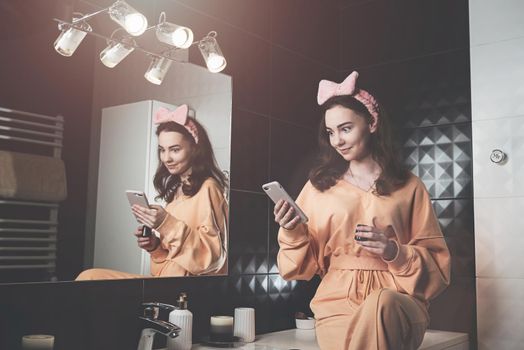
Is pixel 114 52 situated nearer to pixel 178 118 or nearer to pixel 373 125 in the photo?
pixel 178 118

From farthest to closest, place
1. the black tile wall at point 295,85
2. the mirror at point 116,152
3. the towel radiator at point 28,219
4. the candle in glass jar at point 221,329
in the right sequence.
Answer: the black tile wall at point 295,85
the candle in glass jar at point 221,329
the mirror at point 116,152
the towel radiator at point 28,219

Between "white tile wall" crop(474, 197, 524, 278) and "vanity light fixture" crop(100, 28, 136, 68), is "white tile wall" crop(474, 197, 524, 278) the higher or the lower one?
the lower one

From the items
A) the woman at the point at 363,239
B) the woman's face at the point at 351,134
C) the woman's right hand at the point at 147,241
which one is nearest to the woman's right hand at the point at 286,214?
the woman at the point at 363,239

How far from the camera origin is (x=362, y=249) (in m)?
2.21

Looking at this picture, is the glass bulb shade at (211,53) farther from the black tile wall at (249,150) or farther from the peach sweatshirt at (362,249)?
the peach sweatshirt at (362,249)

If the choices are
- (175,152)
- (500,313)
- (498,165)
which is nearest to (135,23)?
(175,152)

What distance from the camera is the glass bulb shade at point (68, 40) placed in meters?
1.74

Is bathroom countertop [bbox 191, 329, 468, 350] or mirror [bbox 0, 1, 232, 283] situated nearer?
mirror [bbox 0, 1, 232, 283]

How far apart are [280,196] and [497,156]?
33.0 inches

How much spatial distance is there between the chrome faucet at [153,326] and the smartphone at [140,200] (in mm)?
242

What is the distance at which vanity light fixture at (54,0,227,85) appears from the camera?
5.82ft

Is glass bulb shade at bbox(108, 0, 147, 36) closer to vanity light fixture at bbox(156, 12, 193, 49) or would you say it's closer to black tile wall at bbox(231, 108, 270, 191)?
vanity light fixture at bbox(156, 12, 193, 49)

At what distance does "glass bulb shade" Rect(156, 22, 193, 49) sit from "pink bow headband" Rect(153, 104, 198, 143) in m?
0.23

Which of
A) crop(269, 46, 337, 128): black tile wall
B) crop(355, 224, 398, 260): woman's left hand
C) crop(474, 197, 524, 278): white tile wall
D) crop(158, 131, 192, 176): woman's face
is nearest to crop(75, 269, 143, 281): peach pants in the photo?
crop(158, 131, 192, 176): woman's face
